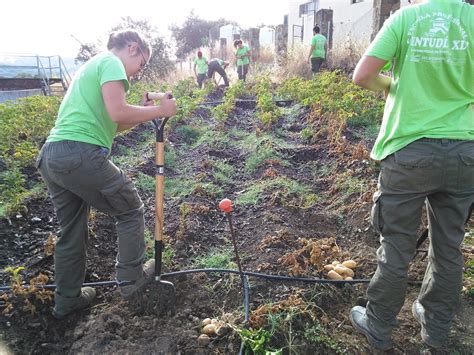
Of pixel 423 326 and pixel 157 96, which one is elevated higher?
pixel 157 96

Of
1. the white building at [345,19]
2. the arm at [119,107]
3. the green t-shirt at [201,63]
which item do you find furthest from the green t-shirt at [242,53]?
the arm at [119,107]

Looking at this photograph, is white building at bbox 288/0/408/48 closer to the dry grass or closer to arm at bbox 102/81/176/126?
the dry grass

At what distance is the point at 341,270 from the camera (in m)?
3.00

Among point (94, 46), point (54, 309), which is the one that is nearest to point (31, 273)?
point (54, 309)

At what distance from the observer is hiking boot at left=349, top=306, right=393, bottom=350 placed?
2387 millimetres

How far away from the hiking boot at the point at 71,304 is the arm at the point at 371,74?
2.26m

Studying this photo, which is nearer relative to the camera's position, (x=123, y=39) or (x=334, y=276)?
(x=123, y=39)

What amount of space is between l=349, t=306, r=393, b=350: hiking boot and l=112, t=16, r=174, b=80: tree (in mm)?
17283

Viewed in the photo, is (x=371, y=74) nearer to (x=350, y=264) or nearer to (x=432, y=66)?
(x=432, y=66)

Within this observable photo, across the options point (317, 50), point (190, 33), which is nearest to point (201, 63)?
point (317, 50)

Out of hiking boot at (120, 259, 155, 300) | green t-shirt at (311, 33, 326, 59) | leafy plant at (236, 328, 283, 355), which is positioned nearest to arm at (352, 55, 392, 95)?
leafy plant at (236, 328, 283, 355)

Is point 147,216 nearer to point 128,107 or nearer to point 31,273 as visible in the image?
point 31,273

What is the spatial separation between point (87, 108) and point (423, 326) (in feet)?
7.84

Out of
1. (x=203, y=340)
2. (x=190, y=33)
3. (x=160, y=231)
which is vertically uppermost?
(x=190, y=33)
